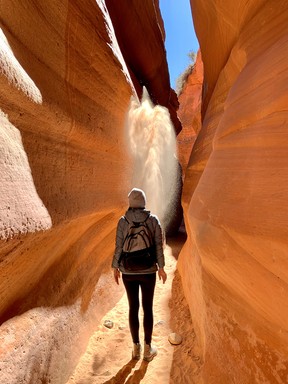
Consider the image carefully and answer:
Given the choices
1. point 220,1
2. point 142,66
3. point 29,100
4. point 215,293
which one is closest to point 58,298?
point 215,293

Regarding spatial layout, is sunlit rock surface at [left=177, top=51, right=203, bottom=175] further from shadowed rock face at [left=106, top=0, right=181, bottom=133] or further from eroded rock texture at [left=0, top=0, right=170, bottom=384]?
eroded rock texture at [left=0, top=0, right=170, bottom=384]

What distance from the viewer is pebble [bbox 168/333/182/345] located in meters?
2.91

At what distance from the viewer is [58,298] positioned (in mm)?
2529

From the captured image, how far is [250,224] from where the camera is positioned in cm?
168

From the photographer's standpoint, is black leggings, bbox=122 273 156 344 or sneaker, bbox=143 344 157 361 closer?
black leggings, bbox=122 273 156 344

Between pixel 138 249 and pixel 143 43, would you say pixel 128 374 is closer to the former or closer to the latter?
pixel 138 249

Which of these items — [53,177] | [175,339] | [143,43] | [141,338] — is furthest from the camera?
[143,43]

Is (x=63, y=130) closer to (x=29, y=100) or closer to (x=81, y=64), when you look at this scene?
(x=29, y=100)

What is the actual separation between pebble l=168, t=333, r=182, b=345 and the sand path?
4 cm

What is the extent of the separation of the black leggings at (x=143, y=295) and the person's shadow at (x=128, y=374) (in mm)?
217

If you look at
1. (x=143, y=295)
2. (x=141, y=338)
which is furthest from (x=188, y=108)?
(x=143, y=295)

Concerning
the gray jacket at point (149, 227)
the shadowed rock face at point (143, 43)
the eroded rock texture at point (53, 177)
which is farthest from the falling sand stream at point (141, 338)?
the shadowed rock face at point (143, 43)

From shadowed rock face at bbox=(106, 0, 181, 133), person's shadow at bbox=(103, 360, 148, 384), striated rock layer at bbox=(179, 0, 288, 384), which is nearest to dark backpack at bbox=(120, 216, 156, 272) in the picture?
striated rock layer at bbox=(179, 0, 288, 384)

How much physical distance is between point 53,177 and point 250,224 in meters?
1.74
